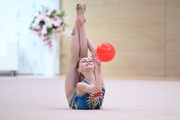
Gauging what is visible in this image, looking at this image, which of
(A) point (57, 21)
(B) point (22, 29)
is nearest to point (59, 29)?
(A) point (57, 21)

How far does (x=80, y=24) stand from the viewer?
118 inches

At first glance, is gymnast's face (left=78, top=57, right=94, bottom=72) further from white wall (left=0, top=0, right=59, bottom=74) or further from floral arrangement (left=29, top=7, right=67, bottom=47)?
white wall (left=0, top=0, right=59, bottom=74)

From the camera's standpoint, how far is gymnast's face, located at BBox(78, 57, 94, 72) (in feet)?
9.36

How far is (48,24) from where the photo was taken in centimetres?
868

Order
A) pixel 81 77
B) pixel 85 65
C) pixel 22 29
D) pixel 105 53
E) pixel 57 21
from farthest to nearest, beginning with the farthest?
pixel 22 29
pixel 57 21
pixel 81 77
pixel 85 65
pixel 105 53

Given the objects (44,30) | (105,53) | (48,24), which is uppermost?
(48,24)

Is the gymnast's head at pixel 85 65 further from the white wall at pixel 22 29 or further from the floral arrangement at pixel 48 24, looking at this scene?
the white wall at pixel 22 29

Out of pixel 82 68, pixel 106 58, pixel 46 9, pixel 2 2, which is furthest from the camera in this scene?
pixel 2 2

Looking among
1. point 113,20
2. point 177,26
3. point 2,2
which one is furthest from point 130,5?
point 2,2

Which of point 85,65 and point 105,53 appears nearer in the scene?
point 105,53

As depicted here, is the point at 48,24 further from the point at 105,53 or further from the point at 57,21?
the point at 105,53

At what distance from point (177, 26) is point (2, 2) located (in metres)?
3.92

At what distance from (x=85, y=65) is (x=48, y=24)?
593cm

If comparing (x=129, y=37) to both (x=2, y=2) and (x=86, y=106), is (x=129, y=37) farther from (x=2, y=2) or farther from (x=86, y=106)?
(x=86, y=106)
